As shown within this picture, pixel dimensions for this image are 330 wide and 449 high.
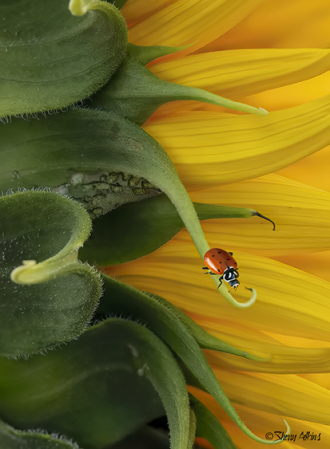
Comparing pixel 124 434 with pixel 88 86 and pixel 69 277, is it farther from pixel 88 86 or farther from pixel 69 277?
pixel 88 86

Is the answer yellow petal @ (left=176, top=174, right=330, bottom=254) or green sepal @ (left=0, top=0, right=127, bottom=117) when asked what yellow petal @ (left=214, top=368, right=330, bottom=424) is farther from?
green sepal @ (left=0, top=0, right=127, bottom=117)

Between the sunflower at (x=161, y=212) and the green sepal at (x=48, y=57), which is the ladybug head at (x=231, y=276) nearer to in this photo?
the sunflower at (x=161, y=212)

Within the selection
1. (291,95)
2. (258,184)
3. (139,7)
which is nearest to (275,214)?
(258,184)

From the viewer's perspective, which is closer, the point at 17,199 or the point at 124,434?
the point at 17,199

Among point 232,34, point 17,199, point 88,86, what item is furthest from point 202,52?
point 17,199

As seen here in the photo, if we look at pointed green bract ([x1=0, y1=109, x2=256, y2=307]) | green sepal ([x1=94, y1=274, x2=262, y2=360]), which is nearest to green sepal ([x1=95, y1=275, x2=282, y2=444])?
green sepal ([x1=94, y1=274, x2=262, y2=360])

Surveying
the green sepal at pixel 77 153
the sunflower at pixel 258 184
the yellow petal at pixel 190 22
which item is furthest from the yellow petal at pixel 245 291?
the yellow petal at pixel 190 22

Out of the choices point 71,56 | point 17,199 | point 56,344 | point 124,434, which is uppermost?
point 71,56
